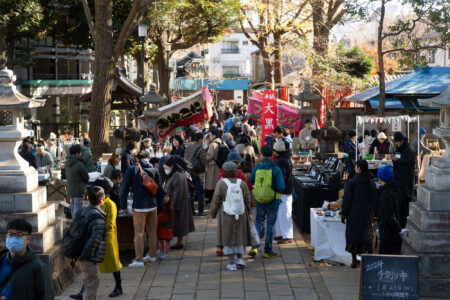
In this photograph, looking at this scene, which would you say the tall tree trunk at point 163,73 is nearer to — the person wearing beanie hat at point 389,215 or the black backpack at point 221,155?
the black backpack at point 221,155

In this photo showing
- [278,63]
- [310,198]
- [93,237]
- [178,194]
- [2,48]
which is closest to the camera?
[93,237]

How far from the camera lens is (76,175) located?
11492 millimetres

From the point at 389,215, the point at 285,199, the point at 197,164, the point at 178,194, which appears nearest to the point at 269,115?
the point at 197,164

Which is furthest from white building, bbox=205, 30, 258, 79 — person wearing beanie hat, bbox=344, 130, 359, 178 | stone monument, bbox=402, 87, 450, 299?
stone monument, bbox=402, 87, 450, 299

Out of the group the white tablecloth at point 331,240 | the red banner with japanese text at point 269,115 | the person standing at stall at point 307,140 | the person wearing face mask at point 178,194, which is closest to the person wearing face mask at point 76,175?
the person wearing face mask at point 178,194

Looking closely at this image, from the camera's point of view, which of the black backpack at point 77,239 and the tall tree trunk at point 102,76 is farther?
the tall tree trunk at point 102,76

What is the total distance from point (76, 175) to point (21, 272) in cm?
666

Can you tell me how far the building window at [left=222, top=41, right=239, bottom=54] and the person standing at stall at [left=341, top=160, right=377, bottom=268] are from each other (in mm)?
72401

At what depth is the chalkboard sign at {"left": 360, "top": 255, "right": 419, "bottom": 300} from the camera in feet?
21.0

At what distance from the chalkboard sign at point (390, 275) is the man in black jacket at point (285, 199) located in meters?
3.91

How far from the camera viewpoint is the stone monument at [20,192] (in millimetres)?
8133

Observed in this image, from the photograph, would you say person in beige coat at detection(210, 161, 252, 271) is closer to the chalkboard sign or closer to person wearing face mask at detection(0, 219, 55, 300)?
the chalkboard sign

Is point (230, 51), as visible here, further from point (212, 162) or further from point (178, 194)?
point (178, 194)

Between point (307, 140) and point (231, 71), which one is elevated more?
point (231, 71)
